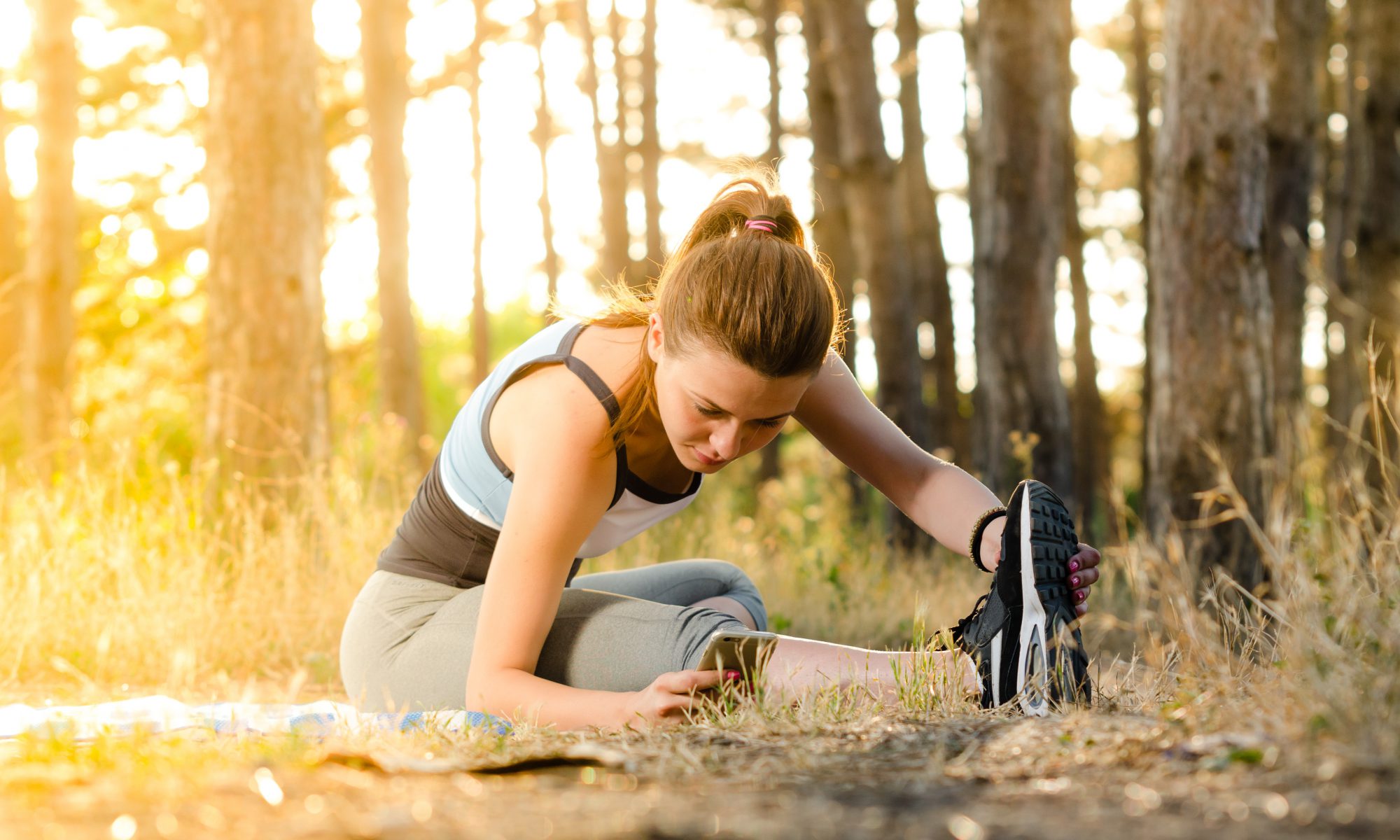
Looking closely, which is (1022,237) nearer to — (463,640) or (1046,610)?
(1046,610)

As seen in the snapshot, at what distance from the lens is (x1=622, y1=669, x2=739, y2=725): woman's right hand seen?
249cm

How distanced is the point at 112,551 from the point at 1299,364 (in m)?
8.51

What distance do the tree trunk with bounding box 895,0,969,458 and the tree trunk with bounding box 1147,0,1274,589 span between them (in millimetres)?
6331

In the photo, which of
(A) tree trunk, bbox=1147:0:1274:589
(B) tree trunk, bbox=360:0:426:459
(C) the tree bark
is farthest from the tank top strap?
(B) tree trunk, bbox=360:0:426:459

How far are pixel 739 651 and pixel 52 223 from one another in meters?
8.08

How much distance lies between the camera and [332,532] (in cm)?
505

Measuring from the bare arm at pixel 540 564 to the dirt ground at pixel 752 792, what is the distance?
446 millimetres

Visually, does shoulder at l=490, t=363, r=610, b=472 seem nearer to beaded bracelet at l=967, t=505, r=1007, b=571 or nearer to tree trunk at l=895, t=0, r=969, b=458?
beaded bracelet at l=967, t=505, r=1007, b=571

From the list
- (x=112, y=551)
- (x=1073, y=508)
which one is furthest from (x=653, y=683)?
(x=1073, y=508)

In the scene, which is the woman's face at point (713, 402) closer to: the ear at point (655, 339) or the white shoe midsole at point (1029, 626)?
the ear at point (655, 339)

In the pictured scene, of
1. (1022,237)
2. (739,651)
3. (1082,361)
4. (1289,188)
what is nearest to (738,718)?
(739,651)

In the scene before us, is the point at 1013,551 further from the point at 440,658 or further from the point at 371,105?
the point at 371,105

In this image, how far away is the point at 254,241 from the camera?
5.60 m

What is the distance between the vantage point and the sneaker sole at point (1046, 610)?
2543mm
